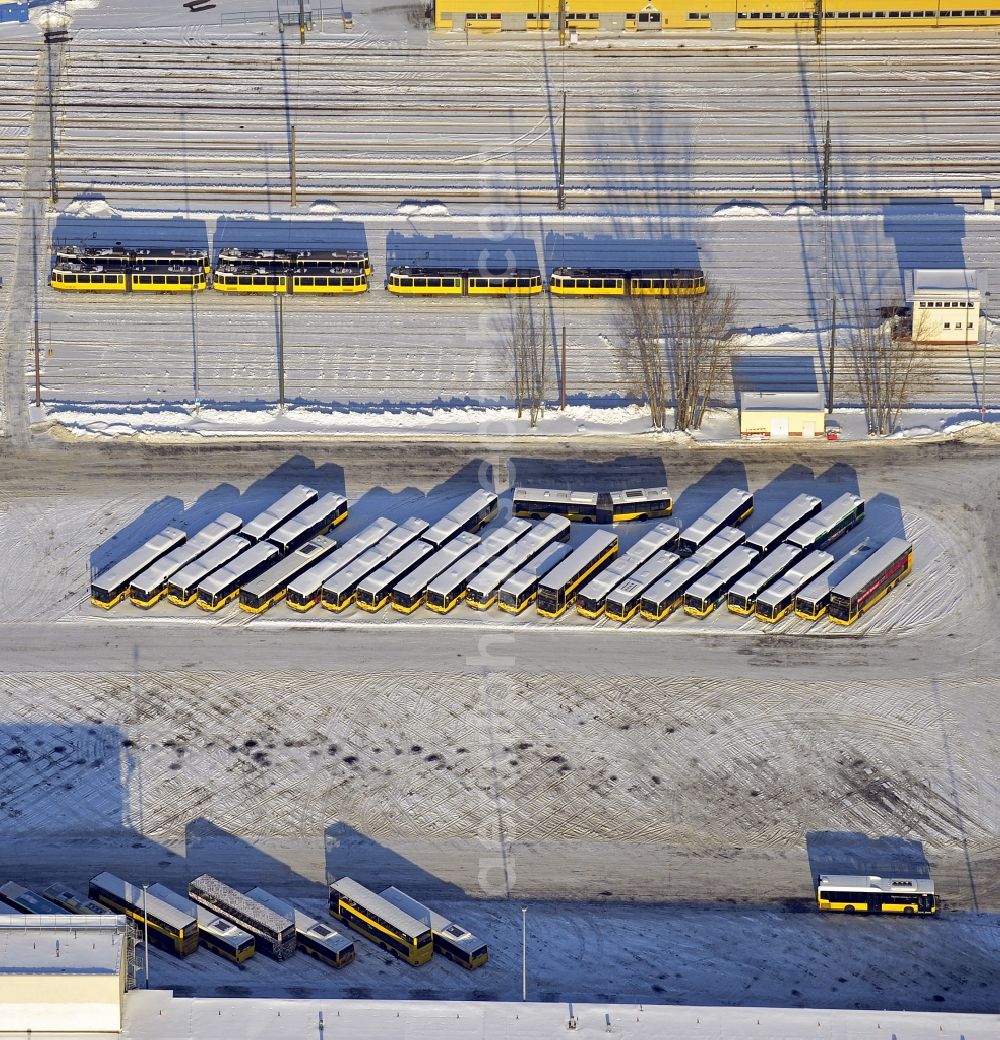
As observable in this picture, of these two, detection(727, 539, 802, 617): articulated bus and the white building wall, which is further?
detection(727, 539, 802, 617): articulated bus

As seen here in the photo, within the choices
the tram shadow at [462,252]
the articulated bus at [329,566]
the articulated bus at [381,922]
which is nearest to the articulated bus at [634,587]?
the articulated bus at [329,566]

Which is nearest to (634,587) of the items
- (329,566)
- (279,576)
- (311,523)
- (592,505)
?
(592,505)

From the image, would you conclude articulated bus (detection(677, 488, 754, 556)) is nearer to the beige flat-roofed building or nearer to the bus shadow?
the bus shadow

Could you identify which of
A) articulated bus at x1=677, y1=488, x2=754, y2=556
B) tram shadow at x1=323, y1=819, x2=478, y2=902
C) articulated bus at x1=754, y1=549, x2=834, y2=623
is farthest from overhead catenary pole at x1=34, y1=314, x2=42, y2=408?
articulated bus at x1=754, y1=549, x2=834, y2=623

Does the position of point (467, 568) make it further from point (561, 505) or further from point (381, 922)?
point (381, 922)

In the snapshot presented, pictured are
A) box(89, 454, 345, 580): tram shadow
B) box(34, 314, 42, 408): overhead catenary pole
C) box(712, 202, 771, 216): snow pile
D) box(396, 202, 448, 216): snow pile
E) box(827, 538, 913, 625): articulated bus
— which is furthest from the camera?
box(712, 202, 771, 216): snow pile
